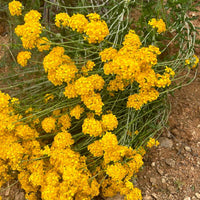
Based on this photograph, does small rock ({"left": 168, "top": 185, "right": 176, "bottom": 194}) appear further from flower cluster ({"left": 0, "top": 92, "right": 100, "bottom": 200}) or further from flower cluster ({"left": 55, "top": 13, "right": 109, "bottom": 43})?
flower cluster ({"left": 55, "top": 13, "right": 109, "bottom": 43})

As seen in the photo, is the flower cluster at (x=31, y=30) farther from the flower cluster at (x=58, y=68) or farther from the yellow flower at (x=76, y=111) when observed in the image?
the yellow flower at (x=76, y=111)

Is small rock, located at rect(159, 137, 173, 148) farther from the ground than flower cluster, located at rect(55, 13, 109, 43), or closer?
closer

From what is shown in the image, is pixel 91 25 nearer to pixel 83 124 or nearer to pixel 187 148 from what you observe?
pixel 83 124

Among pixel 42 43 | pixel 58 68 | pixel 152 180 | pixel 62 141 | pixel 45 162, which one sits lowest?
pixel 152 180

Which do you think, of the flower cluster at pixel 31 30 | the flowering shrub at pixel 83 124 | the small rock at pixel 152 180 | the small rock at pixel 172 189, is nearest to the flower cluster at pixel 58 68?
the flowering shrub at pixel 83 124

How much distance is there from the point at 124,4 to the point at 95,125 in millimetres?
1667

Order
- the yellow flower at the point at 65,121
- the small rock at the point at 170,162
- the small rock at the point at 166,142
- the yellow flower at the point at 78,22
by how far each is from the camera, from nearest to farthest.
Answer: the yellow flower at the point at 78,22 → the yellow flower at the point at 65,121 → the small rock at the point at 170,162 → the small rock at the point at 166,142

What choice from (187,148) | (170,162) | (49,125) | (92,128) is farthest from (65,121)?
(187,148)

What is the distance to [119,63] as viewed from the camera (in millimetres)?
2025

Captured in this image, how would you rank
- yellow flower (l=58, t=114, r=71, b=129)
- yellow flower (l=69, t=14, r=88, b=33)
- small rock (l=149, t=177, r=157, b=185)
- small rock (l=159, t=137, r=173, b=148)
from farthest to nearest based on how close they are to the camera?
1. small rock (l=159, t=137, r=173, b=148)
2. small rock (l=149, t=177, r=157, b=185)
3. yellow flower (l=58, t=114, r=71, b=129)
4. yellow flower (l=69, t=14, r=88, b=33)

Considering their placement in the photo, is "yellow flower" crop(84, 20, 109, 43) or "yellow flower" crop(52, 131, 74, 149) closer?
"yellow flower" crop(84, 20, 109, 43)

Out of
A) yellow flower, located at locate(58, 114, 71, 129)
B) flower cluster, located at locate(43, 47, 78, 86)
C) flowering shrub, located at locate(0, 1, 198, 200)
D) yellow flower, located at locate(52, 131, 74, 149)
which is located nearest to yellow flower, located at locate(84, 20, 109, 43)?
flowering shrub, located at locate(0, 1, 198, 200)

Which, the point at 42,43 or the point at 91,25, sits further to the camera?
the point at 42,43

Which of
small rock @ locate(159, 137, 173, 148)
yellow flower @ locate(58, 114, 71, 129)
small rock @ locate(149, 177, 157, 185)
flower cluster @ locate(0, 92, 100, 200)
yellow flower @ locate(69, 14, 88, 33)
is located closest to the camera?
flower cluster @ locate(0, 92, 100, 200)
